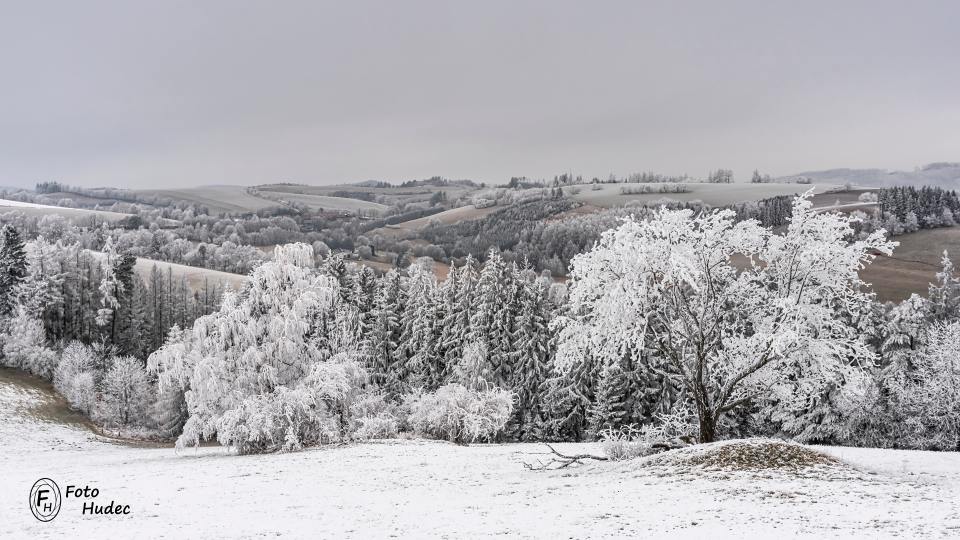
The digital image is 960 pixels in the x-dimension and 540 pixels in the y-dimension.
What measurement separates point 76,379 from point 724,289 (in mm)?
60519

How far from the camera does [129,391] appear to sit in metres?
63.1

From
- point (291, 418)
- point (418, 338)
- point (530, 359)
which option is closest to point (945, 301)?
point (530, 359)

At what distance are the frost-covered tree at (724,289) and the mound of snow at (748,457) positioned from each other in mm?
2874

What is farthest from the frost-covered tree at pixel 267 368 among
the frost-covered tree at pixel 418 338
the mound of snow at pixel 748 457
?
the mound of snow at pixel 748 457

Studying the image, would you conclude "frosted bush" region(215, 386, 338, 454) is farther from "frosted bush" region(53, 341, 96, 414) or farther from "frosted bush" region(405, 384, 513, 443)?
"frosted bush" region(53, 341, 96, 414)

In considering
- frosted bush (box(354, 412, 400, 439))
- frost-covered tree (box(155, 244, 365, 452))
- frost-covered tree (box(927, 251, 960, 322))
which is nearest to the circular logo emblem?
frost-covered tree (box(155, 244, 365, 452))

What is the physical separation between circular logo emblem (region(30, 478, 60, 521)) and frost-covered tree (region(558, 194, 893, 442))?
636 inches

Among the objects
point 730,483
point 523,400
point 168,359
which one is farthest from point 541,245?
point 730,483

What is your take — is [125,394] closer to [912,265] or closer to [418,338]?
[418,338]

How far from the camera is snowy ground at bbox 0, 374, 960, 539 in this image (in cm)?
1280

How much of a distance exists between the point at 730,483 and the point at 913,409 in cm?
3182

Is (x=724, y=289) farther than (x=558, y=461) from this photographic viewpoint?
Yes

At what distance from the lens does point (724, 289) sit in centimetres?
2289

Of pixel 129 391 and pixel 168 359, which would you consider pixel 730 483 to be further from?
pixel 129 391
